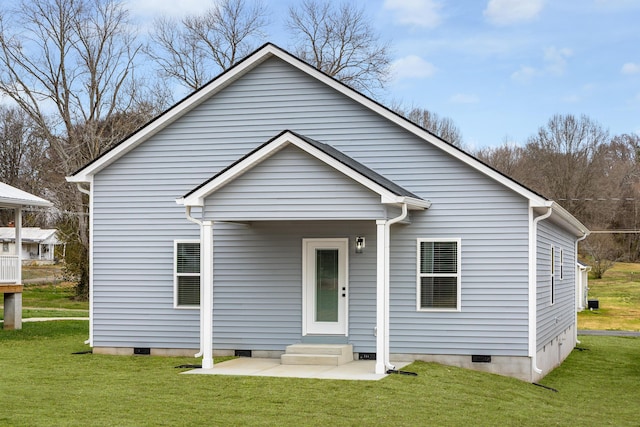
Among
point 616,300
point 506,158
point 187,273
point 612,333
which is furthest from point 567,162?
point 187,273

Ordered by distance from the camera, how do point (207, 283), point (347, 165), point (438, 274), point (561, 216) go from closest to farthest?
1. point (347, 165)
2. point (207, 283)
3. point (438, 274)
4. point (561, 216)

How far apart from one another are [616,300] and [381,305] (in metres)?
36.1

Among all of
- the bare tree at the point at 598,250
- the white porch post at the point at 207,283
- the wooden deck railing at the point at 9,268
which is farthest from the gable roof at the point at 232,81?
the bare tree at the point at 598,250

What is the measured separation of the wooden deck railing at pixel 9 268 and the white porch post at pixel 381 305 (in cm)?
1353

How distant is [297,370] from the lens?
1482cm

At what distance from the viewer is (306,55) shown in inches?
1635

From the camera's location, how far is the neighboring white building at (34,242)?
74.1m

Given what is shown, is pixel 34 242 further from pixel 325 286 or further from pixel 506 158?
pixel 325 286

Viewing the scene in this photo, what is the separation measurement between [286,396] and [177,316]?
565cm

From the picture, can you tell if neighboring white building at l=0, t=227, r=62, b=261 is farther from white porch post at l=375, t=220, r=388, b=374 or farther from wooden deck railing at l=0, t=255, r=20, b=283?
white porch post at l=375, t=220, r=388, b=374

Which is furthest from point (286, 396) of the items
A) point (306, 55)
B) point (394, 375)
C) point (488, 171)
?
point (306, 55)

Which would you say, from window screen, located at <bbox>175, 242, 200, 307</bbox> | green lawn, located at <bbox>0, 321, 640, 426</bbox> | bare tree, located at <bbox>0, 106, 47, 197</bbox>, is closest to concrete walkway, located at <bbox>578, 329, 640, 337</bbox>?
green lawn, located at <bbox>0, 321, 640, 426</bbox>

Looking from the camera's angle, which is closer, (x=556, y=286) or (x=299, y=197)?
(x=299, y=197)

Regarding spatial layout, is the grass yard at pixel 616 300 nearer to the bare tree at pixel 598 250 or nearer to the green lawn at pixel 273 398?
the bare tree at pixel 598 250
